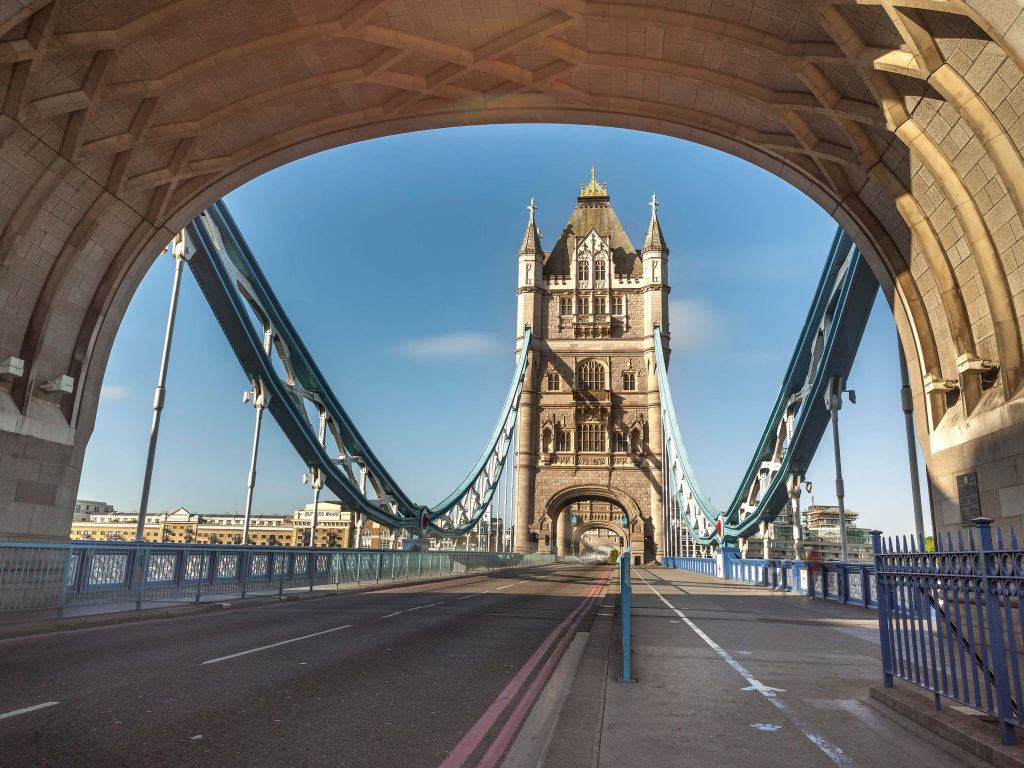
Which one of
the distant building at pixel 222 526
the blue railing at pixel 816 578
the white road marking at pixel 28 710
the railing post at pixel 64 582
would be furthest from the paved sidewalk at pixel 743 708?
the distant building at pixel 222 526

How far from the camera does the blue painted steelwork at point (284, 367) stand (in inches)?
949

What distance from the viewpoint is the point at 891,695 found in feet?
19.8

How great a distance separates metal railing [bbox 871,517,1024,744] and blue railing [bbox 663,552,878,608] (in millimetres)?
6261

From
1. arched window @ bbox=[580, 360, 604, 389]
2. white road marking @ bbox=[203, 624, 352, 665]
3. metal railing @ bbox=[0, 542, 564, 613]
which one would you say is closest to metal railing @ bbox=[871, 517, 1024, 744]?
white road marking @ bbox=[203, 624, 352, 665]

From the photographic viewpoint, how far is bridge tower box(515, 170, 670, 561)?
66.7 meters

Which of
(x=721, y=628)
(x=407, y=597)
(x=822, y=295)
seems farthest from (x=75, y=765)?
(x=822, y=295)

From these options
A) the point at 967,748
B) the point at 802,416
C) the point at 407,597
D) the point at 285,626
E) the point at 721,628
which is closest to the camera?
the point at 967,748

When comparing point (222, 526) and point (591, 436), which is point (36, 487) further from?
point (222, 526)

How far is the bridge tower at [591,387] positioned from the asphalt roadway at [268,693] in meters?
55.1

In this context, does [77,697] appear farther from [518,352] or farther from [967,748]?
[518,352]

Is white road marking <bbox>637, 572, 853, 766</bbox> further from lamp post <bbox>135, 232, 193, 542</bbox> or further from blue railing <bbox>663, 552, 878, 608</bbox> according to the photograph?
lamp post <bbox>135, 232, 193, 542</bbox>

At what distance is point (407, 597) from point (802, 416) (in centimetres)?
1953

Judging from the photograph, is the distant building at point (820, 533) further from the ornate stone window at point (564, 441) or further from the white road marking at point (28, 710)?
the white road marking at point (28, 710)

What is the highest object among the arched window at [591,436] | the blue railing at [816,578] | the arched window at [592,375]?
the arched window at [592,375]
